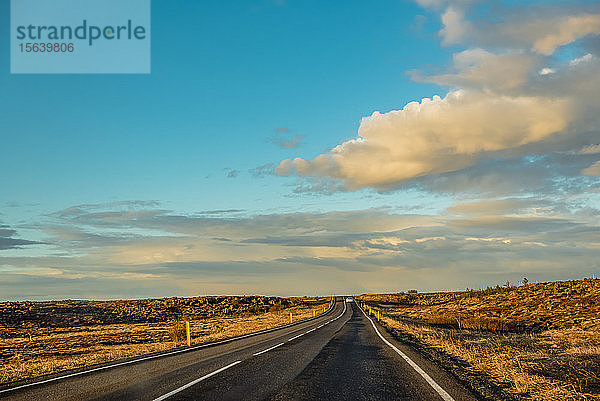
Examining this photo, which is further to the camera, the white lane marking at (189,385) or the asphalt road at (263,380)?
the asphalt road at (263,380)

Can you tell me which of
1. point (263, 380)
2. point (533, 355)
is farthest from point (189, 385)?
point (533, 355)

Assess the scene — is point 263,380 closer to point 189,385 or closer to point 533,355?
point 189,385

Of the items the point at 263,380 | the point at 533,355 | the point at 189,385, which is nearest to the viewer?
the point at 189,385

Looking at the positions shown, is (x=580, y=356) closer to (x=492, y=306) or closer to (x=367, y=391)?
(x=367, y=391)

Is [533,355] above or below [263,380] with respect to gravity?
→ below

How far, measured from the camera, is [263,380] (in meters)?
9.50

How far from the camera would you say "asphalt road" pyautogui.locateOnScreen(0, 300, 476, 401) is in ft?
26.3

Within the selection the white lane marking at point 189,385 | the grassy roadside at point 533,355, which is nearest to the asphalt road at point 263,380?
the white lane marking at point 189,385

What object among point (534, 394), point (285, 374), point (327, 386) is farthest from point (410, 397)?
point (285, 374)

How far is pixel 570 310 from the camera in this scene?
3103cm

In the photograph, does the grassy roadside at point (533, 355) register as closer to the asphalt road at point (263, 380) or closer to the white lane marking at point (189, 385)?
the asphalt road at point (263, 380)

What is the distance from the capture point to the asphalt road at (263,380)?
8.03 meters

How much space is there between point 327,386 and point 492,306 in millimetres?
37357

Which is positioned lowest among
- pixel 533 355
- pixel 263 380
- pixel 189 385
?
pixel 533 355
